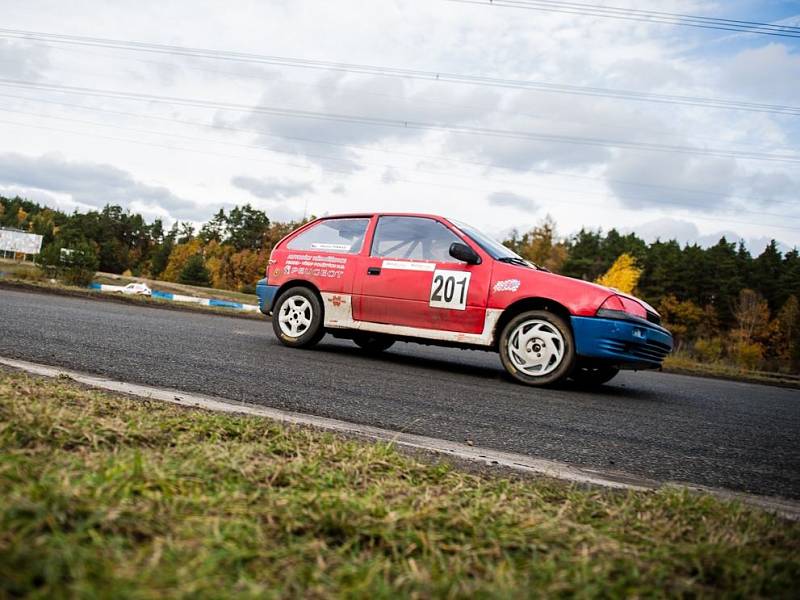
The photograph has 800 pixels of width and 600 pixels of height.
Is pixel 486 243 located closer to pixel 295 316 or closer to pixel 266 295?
pixel 295 316

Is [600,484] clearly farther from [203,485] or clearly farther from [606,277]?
[606,277]

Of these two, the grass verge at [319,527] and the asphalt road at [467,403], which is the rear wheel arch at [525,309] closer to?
A: the asphalt road at [467,403]

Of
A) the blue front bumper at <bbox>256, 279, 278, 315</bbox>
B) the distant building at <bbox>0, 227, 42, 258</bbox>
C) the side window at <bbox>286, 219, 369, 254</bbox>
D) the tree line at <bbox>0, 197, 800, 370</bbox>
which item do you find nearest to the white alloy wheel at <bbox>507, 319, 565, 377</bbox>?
the side window at <bbox>286, 219, 369, 254</bbox>

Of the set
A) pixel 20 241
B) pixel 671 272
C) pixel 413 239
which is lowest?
pixel 413 239

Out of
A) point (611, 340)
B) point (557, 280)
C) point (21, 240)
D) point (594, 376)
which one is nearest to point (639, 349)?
point (611, 340)

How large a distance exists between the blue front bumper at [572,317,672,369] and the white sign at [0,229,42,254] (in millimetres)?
130002

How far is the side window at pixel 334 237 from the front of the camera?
714 centimetres

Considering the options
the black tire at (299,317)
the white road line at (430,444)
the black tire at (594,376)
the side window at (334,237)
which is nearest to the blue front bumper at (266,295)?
the black tire at (299,317)

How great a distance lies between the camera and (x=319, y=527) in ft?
4.66

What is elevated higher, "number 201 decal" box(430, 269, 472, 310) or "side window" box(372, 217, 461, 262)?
"side window" box(372, 217, 461, 262)

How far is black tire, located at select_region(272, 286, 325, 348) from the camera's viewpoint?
7.19 metres

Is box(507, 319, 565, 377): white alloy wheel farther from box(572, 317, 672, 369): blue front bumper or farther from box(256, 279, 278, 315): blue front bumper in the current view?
box(256, 279, 278, 315): blue front bumper

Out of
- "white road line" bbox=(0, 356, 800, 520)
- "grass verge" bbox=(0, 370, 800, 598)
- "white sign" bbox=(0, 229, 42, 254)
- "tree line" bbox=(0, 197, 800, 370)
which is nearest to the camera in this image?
"grass verge" bbox=(0, 370, 800, 598)

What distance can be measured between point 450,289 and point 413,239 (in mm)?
837
